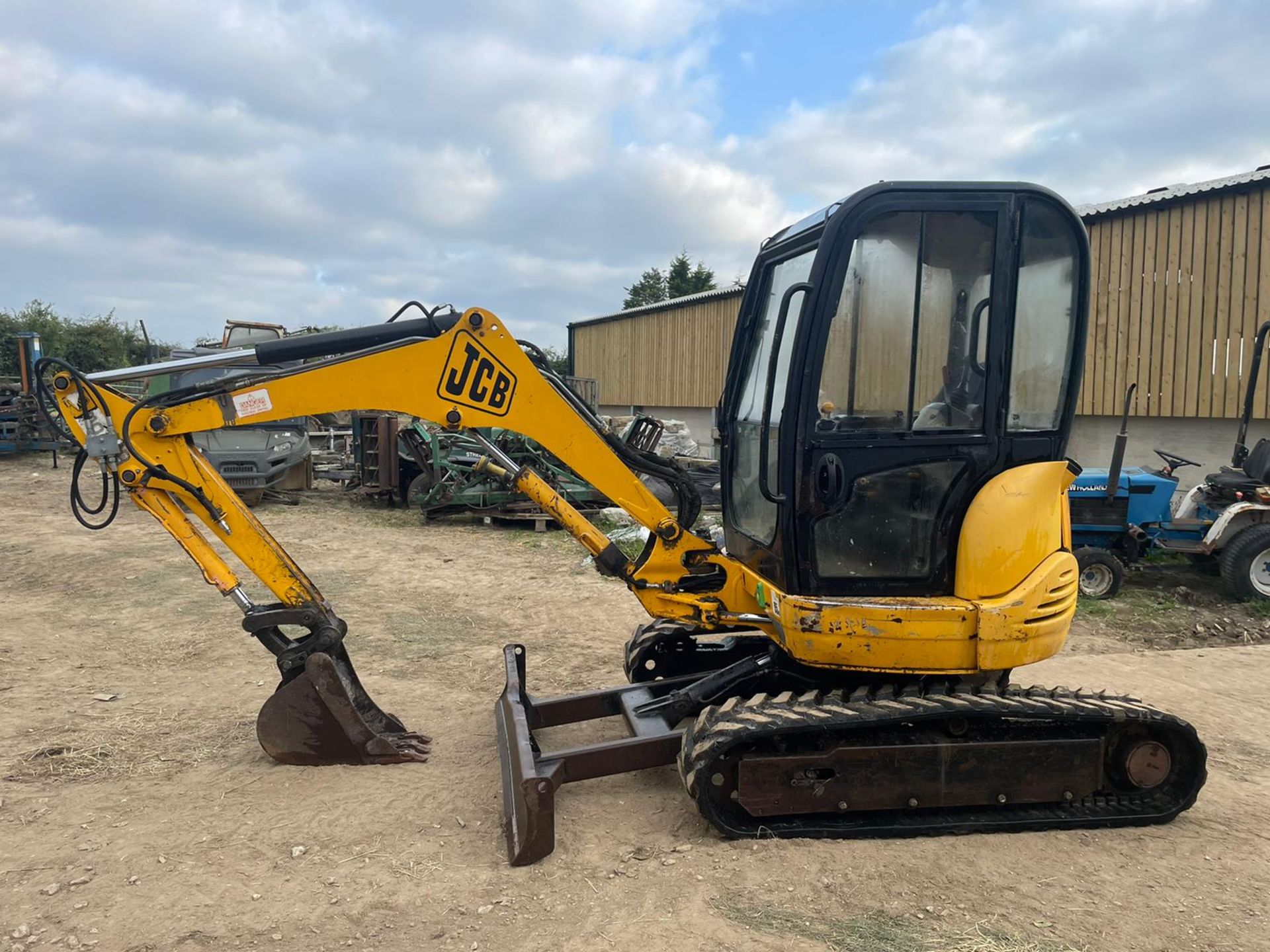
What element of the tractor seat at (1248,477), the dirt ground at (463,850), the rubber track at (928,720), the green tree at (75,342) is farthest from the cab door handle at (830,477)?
the green tree at (75,342)

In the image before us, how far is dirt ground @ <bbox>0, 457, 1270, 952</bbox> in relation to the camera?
3037 mm

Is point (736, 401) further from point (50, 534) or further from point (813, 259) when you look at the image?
point (50, 534)

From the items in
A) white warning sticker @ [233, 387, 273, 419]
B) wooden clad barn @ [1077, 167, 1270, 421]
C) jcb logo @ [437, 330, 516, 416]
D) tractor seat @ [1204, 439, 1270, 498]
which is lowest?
tractor seat @ [1204, 439, 1270, 498]

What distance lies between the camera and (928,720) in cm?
376

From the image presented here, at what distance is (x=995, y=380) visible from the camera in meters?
3.74

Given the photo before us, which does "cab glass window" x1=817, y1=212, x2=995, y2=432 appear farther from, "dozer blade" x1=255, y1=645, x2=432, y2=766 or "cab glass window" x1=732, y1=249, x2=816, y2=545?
"dozer blade" x1=255, y1=645, x2=432, y2=766

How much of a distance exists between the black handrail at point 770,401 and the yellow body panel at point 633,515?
450 mm

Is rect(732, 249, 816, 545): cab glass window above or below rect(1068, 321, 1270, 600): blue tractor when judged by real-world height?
above

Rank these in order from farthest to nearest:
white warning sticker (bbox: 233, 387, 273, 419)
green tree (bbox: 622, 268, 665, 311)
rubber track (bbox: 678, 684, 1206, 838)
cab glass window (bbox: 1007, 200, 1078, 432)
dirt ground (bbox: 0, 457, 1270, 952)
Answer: green tree (bbox: 622, 268, 665, 311)
white warning sticker (bbox: 233, 387, 273, 419)
cab glass window (bbox: 1007, 200, 1078, 432)
rubber track (bbox: 678, 684, 1206, 838)
dirt ground (bbox: 0, 457, 1270, 952)

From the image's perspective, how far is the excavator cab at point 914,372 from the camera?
368 cm

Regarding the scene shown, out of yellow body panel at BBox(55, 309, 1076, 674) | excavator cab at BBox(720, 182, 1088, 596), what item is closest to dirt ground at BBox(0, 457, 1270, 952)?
yellow body panel at BBox(55, 309, 1076, 674)

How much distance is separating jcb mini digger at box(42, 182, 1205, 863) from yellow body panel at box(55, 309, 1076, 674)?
0.01 m

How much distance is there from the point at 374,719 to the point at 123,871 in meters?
1.35

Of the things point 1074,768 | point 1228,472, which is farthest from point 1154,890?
point 1228,472
